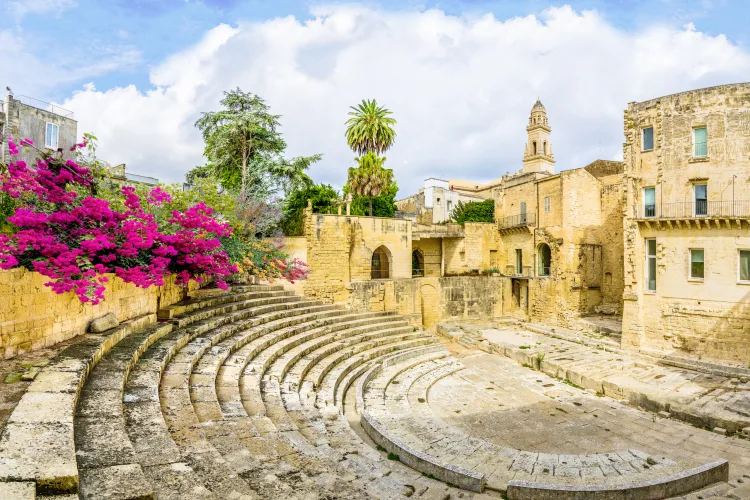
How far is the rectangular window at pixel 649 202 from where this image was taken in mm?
19600

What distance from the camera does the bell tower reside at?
44375 mm

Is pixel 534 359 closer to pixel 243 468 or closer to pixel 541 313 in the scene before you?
pixel 541 313

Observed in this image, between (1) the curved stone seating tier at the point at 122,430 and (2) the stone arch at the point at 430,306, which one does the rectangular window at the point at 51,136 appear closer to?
(1) the curved stone seating tier at the point at 122,430

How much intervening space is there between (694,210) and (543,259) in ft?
32.0

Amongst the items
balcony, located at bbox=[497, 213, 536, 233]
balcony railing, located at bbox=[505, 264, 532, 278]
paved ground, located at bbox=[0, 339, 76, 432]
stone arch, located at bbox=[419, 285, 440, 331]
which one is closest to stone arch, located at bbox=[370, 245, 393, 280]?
stone arch, located at bbox=[419, 285, 440, 331]

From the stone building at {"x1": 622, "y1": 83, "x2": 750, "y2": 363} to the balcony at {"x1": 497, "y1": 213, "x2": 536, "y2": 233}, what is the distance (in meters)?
8.07

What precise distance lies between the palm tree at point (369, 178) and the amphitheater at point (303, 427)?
1908 centimetres

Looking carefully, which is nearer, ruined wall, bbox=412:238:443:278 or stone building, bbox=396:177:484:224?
ruined wall, bbox=412:238:443:278

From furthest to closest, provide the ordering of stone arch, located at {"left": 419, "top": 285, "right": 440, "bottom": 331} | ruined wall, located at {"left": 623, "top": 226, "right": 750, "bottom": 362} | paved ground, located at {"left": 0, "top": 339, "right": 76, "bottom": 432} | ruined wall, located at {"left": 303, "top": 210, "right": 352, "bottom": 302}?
stone arch, located at {"left": 419, "top": 285, "right": 440, "bottom": 331}, ruined wall, located at {"left": 303, "top": 210, "right": 352, "bottom": 302}, ruined wall, located at {"left": 623, "top": 226, "right": 750, "bottom": 362}, paved ground, located at {"left": 0, "top": 339, "right": 76, "bottom": 432}

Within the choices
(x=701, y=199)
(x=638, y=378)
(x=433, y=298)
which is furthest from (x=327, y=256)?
(x=701, y=199)

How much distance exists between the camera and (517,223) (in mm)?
28938

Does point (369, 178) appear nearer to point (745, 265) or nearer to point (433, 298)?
point (433, 298)

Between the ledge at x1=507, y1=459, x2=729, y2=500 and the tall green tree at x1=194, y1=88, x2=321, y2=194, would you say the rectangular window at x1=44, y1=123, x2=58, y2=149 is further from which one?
the ledge at x1=507, y1=459, x2=729, y2=500

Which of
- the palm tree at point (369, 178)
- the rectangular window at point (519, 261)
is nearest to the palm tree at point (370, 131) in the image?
the palm tree at point (369, 178)
